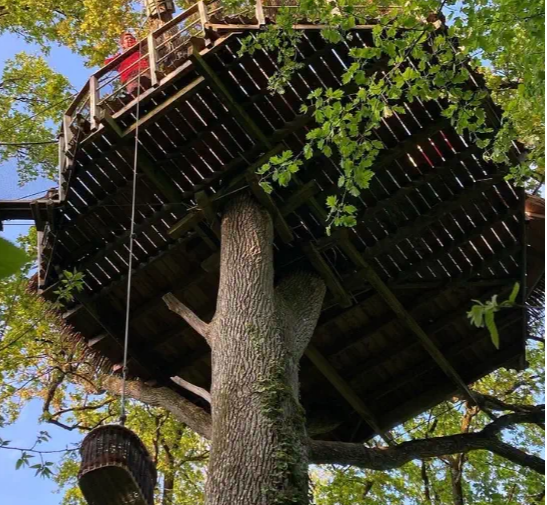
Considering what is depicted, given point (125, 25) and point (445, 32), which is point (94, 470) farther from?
point (125, 25)

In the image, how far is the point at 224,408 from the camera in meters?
5.46

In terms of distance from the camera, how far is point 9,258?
52.4 inches

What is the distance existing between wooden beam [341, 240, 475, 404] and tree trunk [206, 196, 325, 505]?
548 mm

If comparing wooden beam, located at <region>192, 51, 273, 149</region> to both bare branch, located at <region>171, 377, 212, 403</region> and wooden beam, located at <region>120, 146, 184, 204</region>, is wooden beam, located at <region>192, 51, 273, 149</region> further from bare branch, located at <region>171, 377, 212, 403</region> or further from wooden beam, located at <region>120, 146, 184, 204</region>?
bare branch, located at <region>171, 377, 212, 403</region>

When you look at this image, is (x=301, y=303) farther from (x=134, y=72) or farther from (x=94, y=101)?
(x=134, y=72)

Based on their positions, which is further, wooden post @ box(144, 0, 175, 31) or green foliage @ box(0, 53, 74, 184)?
green foliage @ box(0, 53, 74, 184)

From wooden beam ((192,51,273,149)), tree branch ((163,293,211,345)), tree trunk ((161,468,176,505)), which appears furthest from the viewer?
tree trunk ((161,468,176,505))

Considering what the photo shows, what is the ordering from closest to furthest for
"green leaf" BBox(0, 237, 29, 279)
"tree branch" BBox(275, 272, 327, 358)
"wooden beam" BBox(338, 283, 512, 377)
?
"green leaf" BBox(0, 237, 29, 279) → "tree branch" BBox(275, 272, 327, 358) → "wooden beam" BBox(338, 283, 512, 377)

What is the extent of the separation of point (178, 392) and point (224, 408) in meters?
3.71

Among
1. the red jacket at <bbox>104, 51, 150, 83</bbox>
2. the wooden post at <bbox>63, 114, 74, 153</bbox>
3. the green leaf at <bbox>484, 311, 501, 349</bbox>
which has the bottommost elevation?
the green leaf at <bbox>484, 311, 501, 349</bbox>

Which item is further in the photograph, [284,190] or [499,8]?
[284,190]

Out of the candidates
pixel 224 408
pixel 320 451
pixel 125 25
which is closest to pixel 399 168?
pixel 320 451

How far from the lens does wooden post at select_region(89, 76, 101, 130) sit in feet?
24.3

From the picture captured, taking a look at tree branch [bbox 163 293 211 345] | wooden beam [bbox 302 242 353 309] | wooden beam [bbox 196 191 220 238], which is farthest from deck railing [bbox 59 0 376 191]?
wooden beam [bbox 302 242 353 309]
